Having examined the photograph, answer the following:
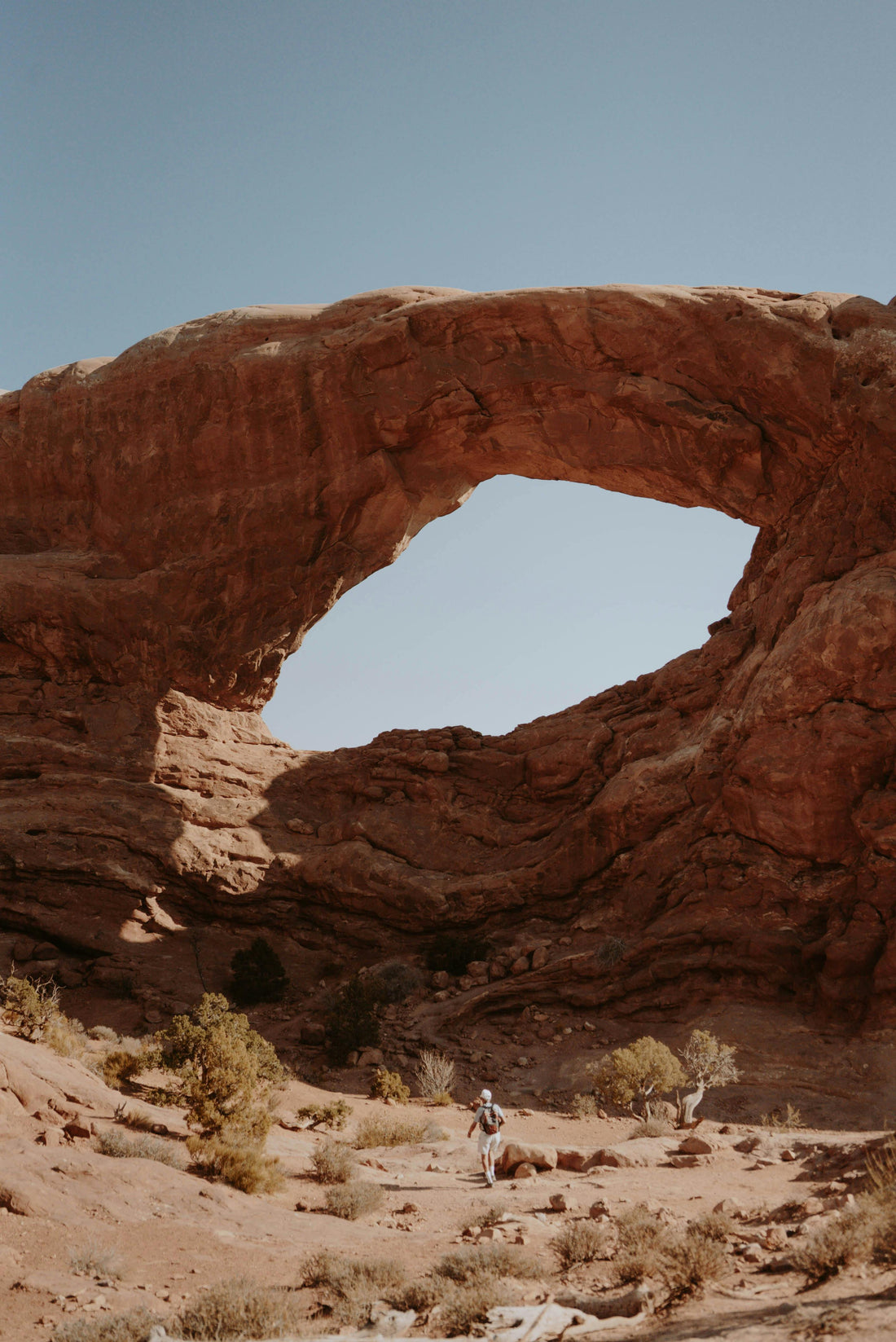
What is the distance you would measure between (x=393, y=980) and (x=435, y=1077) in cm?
481

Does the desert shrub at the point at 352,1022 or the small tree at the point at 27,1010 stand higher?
the small tree at the point at 27,1010

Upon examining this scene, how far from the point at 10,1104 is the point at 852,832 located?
53.4 ft

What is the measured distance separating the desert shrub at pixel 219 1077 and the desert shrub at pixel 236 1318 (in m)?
4.67

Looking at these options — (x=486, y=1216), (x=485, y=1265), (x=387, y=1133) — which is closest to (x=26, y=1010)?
(x=387, y=1133)

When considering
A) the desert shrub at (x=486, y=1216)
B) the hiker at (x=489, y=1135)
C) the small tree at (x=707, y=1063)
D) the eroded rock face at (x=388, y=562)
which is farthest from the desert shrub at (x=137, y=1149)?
Answer: the eroded rock face at (x=388, y=562)

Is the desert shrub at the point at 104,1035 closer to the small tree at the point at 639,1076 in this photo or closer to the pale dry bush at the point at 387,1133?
the pale dry bush at the point at 387,1133

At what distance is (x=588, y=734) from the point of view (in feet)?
87.9

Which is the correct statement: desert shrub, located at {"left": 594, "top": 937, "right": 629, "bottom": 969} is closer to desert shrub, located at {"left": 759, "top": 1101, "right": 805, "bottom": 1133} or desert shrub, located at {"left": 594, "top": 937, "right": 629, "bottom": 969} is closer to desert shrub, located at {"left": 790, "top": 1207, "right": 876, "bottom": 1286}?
desert shrub, located at {"left": 759, "top": 1101, "right": 805, "bottom": 1133}

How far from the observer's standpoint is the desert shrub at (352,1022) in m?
20.9

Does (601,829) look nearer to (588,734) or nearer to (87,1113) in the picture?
(588,734)

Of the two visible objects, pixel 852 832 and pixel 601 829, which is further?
pixel 601 829

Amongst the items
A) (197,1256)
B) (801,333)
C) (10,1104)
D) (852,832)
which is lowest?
(197,1256)

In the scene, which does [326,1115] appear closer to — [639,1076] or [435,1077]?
[435,1077]

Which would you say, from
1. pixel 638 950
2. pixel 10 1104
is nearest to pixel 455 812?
pixel 638 950
